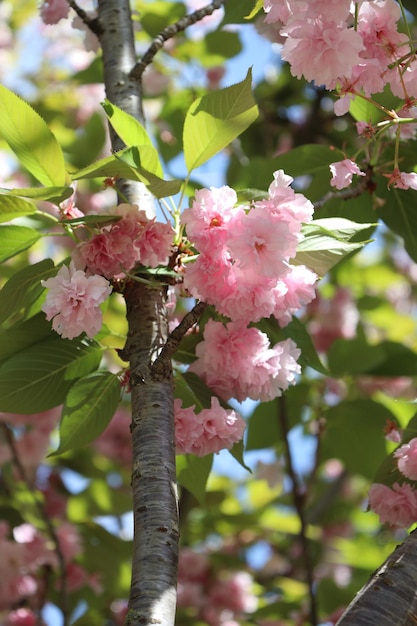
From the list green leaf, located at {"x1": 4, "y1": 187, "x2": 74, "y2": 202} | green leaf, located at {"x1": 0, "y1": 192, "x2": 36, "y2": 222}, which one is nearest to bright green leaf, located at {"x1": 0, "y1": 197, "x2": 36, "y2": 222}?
green leaf, located at {"x1": 0, "y1": 192, "x2": 36, "y2": 222}

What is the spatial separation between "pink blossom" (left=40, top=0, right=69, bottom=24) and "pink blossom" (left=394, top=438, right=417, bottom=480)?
1.28 metres

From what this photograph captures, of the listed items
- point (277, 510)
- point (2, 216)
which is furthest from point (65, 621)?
point (277, 510)

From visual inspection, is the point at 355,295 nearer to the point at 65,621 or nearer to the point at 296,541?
the point at 296,541

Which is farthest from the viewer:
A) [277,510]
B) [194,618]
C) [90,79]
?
[277,510]

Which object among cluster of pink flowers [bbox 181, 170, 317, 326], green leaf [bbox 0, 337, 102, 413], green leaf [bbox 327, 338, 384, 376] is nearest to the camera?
cluster of pink flowers [bbox 181, 170, 317, 326]

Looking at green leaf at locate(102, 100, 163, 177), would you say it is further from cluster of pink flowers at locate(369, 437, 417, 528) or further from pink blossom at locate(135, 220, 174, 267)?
cluster of pink flowers at locate(369, 437, 417, 528)

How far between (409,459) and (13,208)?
74 centimetres

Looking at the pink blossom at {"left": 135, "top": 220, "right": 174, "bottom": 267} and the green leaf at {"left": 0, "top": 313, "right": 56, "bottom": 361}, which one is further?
the green leaf at {"left": 0, "top": 313, "right": 56, "bottom": 361}

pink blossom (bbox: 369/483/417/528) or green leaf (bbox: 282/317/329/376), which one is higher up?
→ green leaf (bbox: 282/317/329/376)

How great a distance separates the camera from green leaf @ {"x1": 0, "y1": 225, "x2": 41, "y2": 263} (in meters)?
1.43

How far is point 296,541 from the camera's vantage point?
3.39 m

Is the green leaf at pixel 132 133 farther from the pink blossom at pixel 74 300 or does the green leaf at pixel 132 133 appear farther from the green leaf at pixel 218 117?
the pink blossom at pixel 74 300

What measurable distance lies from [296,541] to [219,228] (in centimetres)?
244

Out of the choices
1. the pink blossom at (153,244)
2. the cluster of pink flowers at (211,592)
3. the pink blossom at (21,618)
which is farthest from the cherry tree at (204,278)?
the cluster of pink flowers at (211,592)
